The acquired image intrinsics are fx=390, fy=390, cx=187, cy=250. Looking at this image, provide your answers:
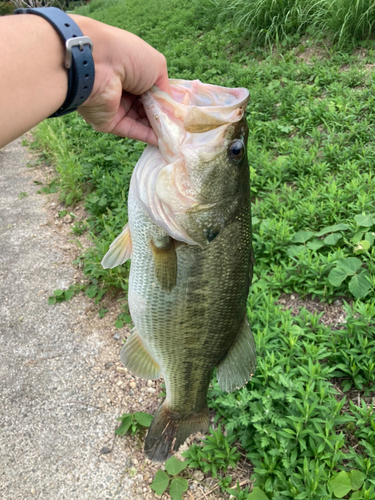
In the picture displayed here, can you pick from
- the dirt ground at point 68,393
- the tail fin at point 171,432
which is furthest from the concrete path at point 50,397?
the tail fin at point 171,432

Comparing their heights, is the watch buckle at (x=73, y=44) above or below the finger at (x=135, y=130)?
above

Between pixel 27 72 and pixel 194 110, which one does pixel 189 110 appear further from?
pixel 27 72

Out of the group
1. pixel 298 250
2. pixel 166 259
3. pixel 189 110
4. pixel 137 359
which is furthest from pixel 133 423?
pixel 189 110

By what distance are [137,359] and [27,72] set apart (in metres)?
1.28

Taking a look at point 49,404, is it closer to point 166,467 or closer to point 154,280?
point 166,467

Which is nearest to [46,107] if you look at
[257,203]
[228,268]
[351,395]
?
[228,268]

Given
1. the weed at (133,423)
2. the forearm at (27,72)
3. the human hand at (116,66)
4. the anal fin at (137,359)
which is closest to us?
the forearm at (27,72)

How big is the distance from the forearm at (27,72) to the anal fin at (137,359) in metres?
1.03

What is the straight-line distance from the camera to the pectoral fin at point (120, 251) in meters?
1.72

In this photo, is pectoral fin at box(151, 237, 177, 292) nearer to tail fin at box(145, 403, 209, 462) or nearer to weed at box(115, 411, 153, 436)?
tail fin at box(145, 403, 209, 462)

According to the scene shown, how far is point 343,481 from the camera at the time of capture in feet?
6.23

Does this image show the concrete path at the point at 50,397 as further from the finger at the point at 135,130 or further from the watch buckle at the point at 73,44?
the watch buckle at the point at 73,44

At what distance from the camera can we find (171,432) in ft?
6.09

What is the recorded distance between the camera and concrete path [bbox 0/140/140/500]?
2443mm
